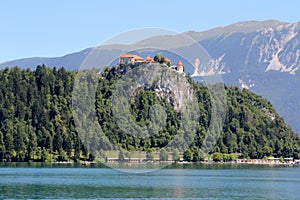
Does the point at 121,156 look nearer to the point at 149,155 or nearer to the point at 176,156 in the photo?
the point at 149,155

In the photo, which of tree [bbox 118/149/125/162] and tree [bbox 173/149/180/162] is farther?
tree [bbox 173/149/180/162]

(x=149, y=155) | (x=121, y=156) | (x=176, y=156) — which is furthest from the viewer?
(x=176, y=156)

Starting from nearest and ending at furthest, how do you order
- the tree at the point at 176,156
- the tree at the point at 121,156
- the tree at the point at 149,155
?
the tree at the point at 121,156 < the tree at the point at 149,155 < the tree at the point at 176,156

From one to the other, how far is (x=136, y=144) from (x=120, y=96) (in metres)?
28.6

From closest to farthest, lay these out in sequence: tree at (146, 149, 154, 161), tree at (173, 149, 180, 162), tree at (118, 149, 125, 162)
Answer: tree at (118, 149, 125, 162)
tree at (146, 149, 154, 161)
tree at (173, 149, 180, 162)

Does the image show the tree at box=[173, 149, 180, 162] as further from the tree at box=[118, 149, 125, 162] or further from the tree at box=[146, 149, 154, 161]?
the tree at box=[118, 149, 125, 162]

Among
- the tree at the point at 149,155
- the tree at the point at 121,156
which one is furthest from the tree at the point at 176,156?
the tree at the point at 121,156

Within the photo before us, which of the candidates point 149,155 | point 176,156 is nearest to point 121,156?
point 149,155

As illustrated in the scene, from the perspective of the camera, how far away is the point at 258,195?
8919 centimetres

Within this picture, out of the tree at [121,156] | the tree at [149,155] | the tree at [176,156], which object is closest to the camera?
the tree at [121,156]

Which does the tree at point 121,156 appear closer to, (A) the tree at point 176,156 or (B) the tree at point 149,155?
(B) the tree at point 149,155

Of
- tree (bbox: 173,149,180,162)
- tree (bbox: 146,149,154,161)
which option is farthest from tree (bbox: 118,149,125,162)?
tree (bbox: 173,149,180,162)

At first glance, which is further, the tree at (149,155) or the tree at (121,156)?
the tree at (149,155)

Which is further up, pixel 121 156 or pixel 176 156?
pixel 176 156
